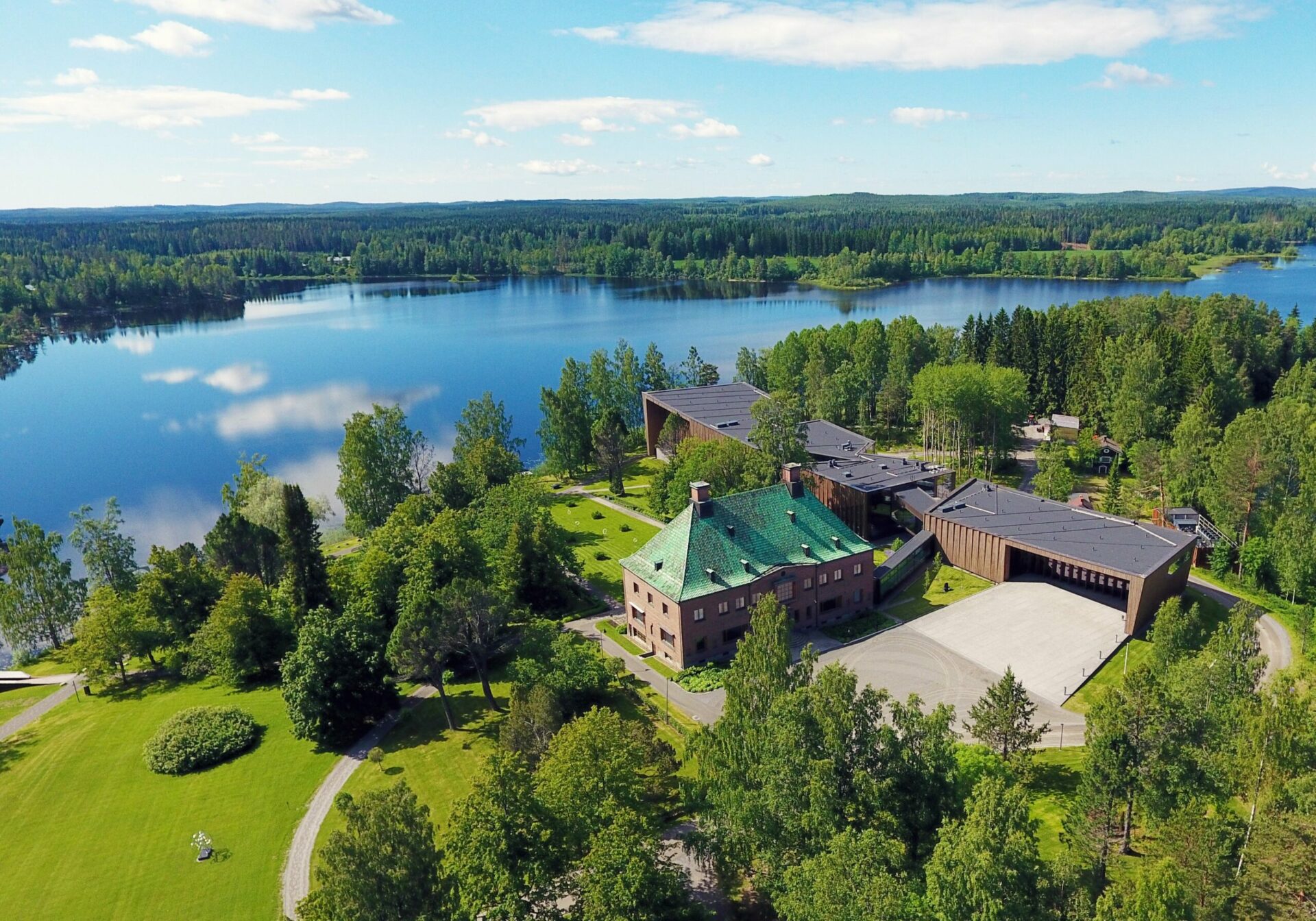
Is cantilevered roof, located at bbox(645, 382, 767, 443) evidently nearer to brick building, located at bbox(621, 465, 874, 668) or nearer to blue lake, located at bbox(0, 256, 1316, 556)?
blue lake, located at bbox(0, 256, 1316, 556)

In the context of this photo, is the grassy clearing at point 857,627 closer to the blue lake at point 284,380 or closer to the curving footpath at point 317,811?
the curving footpath at point 317,811

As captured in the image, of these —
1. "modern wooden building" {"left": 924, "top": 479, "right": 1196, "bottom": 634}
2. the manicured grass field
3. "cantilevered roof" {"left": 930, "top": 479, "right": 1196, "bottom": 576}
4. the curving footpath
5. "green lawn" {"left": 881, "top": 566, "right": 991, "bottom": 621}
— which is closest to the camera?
the curving footpath

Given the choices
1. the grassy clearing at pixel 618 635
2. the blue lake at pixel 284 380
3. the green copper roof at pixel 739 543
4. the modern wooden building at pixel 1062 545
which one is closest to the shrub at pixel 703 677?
the grassy clearing at pixel 618 635

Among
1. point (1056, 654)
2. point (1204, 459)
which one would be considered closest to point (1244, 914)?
point (1056, 654)

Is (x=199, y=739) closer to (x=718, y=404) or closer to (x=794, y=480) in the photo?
(x=794, y=480)

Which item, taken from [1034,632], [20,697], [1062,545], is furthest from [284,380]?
[1034,632]

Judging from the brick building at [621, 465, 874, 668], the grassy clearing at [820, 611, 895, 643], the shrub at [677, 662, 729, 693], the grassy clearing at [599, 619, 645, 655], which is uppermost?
the brick building at [621, 465, 874, 668]

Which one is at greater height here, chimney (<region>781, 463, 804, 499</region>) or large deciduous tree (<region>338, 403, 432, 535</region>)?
chimney (<region>781, 463, 804, 499</region>)

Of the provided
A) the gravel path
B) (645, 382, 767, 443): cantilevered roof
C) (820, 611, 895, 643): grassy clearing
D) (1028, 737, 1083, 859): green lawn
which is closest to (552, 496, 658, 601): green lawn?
(645, 382, 767, 443): cantilevered roof
